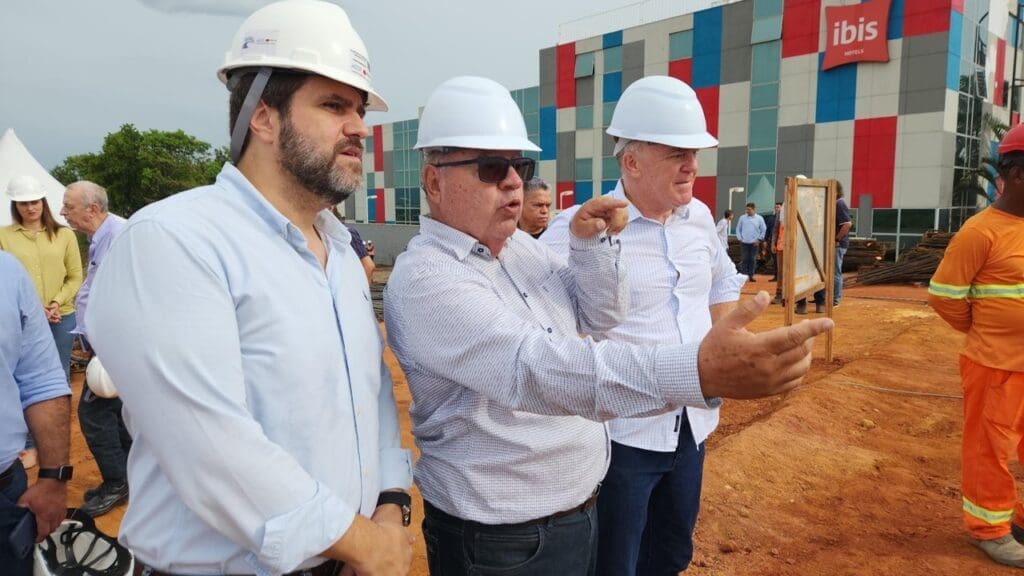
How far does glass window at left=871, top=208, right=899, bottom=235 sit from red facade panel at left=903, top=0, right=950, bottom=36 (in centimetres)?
542

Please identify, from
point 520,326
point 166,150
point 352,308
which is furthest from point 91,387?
point 166,150

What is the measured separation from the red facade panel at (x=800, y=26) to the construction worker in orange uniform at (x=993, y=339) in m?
21.0

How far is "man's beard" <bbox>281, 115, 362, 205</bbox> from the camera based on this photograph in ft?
5.12

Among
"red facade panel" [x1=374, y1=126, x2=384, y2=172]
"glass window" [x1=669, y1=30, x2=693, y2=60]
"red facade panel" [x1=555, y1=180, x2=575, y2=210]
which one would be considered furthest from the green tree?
"glass window" [x1=669, y1=30, x2=693, y2=60]

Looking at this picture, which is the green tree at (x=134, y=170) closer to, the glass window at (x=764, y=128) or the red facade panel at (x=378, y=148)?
A: the red facade panel at (x=378, y=148)

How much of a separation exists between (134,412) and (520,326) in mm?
849

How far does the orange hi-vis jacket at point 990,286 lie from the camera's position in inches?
130

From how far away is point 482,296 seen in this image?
5.49 ft

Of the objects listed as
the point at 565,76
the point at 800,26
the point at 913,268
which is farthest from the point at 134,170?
the point at 913,268

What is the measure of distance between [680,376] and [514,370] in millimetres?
398

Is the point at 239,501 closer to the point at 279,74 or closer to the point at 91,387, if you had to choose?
the point at 279,74

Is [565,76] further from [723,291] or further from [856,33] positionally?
[723,291]

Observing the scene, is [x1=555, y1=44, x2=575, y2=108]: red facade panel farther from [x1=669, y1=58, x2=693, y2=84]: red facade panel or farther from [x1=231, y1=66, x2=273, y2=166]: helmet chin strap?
[x1=231, y1=66, x2=273, y2=166]: helmet chin strap

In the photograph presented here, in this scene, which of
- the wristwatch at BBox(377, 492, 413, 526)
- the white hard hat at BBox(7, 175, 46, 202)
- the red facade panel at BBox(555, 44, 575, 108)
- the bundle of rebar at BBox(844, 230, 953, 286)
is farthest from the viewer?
the red facade panel at BBox(555, 44, 575, 108)
